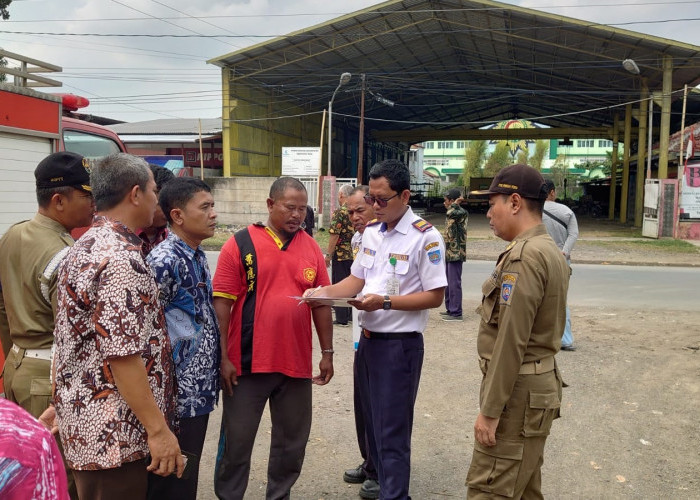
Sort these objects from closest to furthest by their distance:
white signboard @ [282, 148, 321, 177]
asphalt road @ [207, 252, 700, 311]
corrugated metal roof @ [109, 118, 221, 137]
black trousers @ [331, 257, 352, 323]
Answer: black trousers @ [331, 257, 352, 323] < asphalt road @ [207, 252, 700, 311] < white signboard @ [282, 148, 321, 177] < corrugated metal roof @ [109, 118, 221, 137]

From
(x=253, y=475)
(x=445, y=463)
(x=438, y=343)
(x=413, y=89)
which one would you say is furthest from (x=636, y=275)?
(x=413, y=89)

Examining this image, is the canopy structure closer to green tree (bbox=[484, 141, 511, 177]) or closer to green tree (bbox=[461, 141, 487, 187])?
green tree (bbox=[461, 141, 487, 187])

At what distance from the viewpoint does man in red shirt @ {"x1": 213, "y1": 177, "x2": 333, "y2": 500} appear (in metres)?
3.20

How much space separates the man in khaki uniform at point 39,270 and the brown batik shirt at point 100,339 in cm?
60

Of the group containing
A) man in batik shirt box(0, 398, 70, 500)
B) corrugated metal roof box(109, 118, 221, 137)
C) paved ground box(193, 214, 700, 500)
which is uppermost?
corrugated metal roof box(109, 118, 221, 137)

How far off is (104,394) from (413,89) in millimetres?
32512

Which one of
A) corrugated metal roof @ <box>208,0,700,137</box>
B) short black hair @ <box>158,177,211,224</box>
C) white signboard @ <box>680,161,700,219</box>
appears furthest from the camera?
corrugated metal roof @ <box>208,0,700,137</box>

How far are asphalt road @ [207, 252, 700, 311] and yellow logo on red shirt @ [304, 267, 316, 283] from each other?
7.29 m

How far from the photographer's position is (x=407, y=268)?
3260 millimetres

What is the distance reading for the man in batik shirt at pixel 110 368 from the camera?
199 centimetres

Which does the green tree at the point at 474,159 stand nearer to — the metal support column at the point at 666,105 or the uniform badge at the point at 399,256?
the metal support column at the point at 666,105

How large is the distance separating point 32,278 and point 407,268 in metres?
1.79

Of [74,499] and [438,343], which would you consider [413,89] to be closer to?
[438,343]

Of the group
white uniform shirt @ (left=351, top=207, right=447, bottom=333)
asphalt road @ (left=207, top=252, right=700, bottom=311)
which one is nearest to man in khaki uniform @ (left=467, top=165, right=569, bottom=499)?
white uniform shirt @ (left=351, top=207, right=447, bottom=333)
